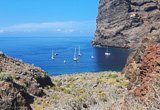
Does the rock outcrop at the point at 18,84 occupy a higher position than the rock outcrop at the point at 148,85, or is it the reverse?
the rock outcrop at the point at 148,85

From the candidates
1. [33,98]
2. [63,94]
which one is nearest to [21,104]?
[33,98]

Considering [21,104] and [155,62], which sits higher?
[155,62]

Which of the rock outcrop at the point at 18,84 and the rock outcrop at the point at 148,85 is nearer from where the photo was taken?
the rock outcrop at the point at 148,85

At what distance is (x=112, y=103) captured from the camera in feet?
38.0

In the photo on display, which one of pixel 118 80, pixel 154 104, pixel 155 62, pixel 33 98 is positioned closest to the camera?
pixel 154 104

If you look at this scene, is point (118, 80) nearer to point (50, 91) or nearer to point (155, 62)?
point (50, 91)

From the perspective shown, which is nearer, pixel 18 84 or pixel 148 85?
pixel 148 85

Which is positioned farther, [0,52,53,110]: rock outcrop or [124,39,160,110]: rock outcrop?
[0,52,53,110]: rock outcrop

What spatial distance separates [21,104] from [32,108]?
7.96 feet

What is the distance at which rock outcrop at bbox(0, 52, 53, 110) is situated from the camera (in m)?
24.8

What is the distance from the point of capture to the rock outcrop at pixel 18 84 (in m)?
24.8

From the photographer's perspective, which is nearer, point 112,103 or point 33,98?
point 112,103

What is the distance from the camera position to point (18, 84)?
31.3 metres

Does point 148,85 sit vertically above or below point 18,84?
above
